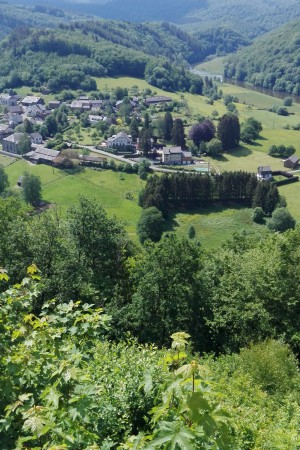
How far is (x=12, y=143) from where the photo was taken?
3760 inches

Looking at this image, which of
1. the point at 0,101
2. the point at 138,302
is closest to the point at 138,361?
the point at 138,302

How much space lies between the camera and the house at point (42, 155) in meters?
87.8

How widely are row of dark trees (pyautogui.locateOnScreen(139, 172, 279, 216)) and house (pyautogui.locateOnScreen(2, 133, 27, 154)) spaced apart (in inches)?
1497

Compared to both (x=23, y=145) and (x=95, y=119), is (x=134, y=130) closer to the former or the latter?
(x=95, y=119)

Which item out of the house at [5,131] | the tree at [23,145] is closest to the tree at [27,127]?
the house at [5,131]

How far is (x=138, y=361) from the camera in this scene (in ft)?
40.2

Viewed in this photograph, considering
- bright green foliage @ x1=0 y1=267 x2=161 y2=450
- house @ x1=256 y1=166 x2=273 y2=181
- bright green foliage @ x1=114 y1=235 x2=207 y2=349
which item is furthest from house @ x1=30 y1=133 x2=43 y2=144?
bright green foliage @ x1=0 y1=267 x2=161 y2=450

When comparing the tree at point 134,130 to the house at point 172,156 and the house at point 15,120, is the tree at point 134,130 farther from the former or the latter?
the house at point 15,120

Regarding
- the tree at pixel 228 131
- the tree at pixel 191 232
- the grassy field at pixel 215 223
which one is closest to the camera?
the tree at pixel 191 232

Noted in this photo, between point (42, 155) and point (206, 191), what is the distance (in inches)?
1417

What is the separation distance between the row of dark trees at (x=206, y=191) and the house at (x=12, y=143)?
125 feet

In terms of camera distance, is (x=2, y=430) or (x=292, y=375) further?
(x=292, y=375)

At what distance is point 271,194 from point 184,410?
6464 cm

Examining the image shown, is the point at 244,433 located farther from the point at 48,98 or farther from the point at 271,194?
the point at 48,98
